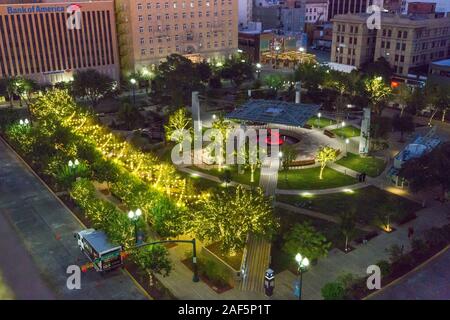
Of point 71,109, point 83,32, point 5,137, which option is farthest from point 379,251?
point 83,32

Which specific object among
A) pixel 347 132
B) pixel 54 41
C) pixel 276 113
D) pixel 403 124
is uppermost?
pixel 54 41

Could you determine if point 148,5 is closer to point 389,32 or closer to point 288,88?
point 288,88

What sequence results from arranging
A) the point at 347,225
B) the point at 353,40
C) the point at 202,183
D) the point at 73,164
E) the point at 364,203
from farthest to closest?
the point at 353,40
the point at 202,183
the point at 73,164
the point at 364,203
the point at 347,225

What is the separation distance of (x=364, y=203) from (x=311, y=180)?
8.02 metres

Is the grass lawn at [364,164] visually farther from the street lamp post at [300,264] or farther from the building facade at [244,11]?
the building facade at [244,11]

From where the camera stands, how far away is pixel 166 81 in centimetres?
9406

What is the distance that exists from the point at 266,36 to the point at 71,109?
85.0 metres

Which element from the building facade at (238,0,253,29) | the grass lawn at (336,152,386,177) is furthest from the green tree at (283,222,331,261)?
the building facade at (238,0,253,29)

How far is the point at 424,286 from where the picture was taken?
3503 centimetres

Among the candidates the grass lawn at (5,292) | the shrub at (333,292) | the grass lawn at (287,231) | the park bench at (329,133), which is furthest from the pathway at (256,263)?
the park bench at (329,133)

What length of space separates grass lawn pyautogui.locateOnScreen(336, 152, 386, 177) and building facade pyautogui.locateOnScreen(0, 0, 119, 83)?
71.2 meters

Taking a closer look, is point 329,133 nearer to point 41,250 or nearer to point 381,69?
point 381,69

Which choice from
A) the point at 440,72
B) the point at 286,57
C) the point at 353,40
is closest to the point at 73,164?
the point at 440,72

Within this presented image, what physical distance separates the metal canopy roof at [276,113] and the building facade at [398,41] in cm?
4439
